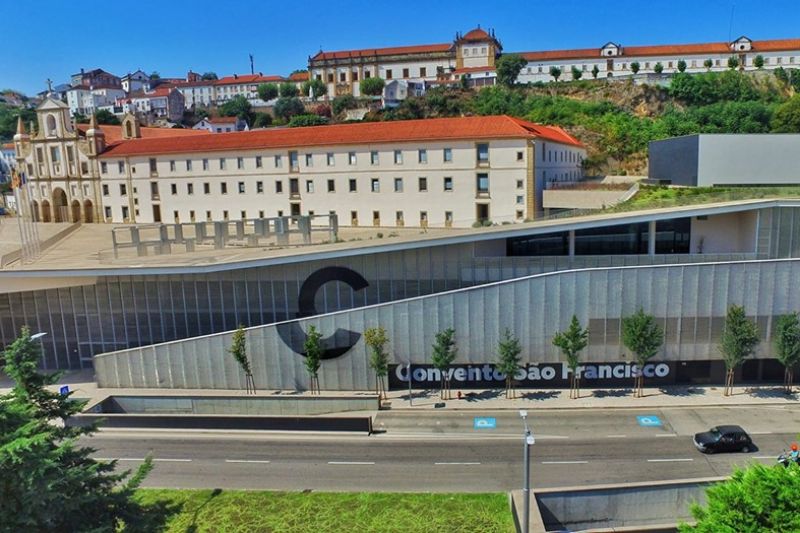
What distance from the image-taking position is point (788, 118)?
78625mm

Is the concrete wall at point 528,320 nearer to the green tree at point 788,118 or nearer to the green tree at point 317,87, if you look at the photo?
the green tree at point 788,118

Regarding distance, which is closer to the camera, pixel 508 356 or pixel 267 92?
pixel 508 356

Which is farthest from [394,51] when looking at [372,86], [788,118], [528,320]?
[528,320]

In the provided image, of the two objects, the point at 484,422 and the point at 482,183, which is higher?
the point at 482,183

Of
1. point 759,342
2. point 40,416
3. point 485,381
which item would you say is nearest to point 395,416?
point 485,381

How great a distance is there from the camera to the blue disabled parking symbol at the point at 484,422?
2652 centimetres

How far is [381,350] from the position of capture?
29.6 meters

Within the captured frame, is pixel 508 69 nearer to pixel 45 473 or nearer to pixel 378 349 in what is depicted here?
pixel 378 349

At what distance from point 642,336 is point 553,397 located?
5.32m

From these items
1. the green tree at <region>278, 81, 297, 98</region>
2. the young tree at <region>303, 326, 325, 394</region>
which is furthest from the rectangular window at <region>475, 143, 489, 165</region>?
the green tree at <region>278, 81, 297, 98</region>

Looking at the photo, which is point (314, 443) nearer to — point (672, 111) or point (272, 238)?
point (272, 238)

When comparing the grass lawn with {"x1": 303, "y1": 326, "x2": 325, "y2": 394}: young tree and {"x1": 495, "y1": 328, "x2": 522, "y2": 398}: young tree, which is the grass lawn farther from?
{"x1": 495, "y1": 328, "x2": 522, "y2": 398}: young tree

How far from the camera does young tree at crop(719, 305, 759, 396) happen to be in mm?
28281

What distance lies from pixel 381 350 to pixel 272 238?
32.9 ft
